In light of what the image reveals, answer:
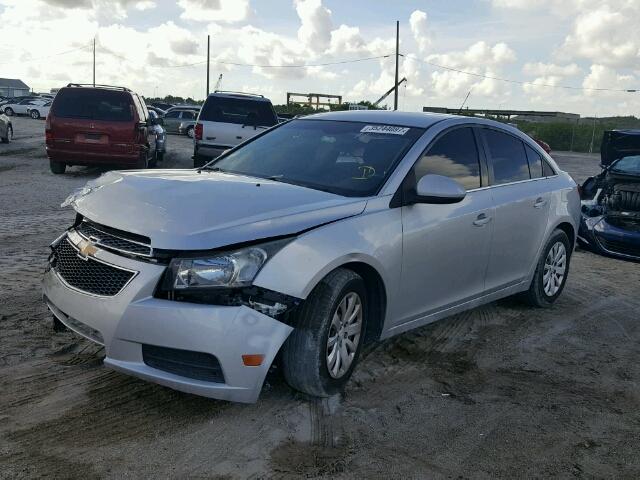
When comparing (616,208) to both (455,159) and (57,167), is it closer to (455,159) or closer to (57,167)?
(455,159)

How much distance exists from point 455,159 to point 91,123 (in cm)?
1069

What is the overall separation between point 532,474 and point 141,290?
2.14 metres

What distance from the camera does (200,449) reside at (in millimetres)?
3385

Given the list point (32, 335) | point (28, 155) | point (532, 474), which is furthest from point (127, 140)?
point (532, 474)

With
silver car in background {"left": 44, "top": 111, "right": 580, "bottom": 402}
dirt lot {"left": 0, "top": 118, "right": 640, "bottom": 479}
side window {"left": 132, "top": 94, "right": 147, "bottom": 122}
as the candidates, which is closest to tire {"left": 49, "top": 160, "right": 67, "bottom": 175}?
side window {"left": 132, "top": 94, "right": 147, "bottom": 122}

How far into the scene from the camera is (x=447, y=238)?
4.71 m

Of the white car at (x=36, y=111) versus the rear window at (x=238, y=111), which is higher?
the rear window at (x=238, y=111)

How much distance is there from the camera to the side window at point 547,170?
630 centimetres

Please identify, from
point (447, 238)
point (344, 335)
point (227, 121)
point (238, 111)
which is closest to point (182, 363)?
point (344, 335)

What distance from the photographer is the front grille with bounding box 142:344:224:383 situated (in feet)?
11.4

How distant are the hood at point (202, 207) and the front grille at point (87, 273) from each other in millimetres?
227

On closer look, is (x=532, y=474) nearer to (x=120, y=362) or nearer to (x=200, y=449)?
(x=200, y=449)

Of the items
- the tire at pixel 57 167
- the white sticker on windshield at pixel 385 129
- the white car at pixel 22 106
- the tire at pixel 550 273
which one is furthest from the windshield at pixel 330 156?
the white car at pixel 22 106

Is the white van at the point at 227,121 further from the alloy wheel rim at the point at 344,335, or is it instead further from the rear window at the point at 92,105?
the alloy wheel rim at the point at 344,335
